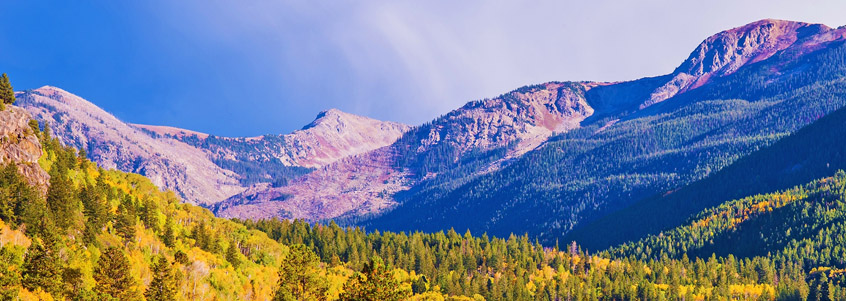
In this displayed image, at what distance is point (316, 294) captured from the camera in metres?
87.7

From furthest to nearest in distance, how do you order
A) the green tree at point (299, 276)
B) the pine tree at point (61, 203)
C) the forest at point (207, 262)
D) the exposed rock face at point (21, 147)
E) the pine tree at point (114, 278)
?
1. the exposed rock face at point (21, 147)
2. the green tree at point (299, 276)
3. the pine tree at point (61, 203)
4. the forest at point (207, 262)
5. the pine tree at point (114, 278)

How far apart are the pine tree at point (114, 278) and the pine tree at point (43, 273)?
3965 millimetres

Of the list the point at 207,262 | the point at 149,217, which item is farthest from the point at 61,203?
the point at 207,262

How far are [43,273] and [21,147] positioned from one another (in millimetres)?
33538

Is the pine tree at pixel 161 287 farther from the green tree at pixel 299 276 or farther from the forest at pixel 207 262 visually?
the green tree at pixel 299 276

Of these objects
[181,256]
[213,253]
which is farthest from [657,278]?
[181,256]

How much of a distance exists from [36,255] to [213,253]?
43.6m

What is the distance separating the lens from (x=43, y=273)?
203 feet

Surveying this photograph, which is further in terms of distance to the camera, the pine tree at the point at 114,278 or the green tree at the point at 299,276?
the green tree at the point at 299,276

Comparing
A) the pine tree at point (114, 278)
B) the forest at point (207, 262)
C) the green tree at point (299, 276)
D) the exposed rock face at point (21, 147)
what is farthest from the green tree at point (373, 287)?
the exposed rock face at point (21, 147)

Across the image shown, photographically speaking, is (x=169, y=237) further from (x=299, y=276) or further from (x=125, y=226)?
(x=299, y=276)

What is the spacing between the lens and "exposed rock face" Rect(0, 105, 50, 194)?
8606cm

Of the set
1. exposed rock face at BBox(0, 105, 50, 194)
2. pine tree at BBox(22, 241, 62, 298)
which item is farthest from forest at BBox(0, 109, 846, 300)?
exposed rock face at BBox(0, 105, 50, 194)

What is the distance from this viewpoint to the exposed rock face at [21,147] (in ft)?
282
